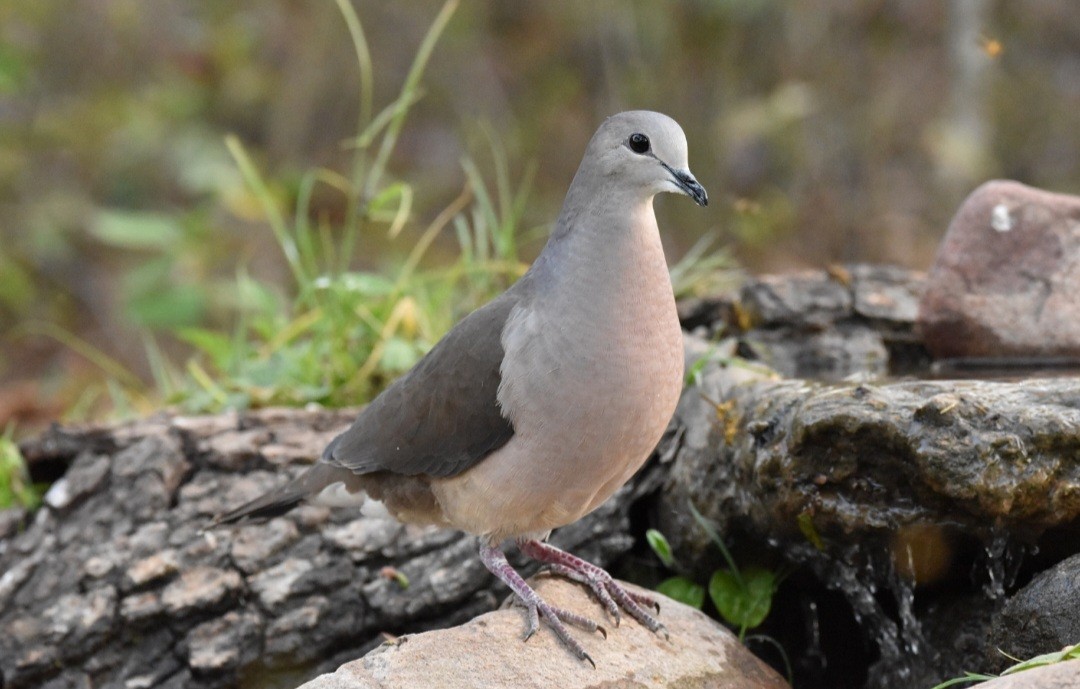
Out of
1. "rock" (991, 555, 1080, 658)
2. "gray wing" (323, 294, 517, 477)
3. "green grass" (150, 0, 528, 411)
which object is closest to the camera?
"rock" (991, 555, 1080, 658)

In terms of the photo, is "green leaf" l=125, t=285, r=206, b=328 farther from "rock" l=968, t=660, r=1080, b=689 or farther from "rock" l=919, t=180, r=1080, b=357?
"rock" l=968, t=660, r=1080, b=689

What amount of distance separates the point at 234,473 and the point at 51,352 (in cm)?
543

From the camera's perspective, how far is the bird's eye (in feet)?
9.78

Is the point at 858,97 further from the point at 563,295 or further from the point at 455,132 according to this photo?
the point at 563,295

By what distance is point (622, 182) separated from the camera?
302cm

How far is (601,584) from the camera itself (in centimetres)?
325

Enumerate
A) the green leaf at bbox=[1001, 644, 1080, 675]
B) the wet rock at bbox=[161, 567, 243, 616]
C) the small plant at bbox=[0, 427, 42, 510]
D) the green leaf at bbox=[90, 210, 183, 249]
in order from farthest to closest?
the green leaf at bbox=[90, 210, 183, 249]
the small plant at bbox=[0, 427, 42, 510]
the wet rock at bbox=[161, 567, 243, 616]
the green leaf at bbox=[1001, 644, 1080, 675]

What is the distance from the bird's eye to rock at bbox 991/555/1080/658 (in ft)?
4.63

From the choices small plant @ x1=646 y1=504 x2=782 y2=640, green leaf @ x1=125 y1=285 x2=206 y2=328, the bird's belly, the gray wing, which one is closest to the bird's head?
the bird's belly

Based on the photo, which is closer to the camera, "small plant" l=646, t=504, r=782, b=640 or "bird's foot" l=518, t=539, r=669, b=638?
"bird's foot" l=518, t=539, r=669, b=638

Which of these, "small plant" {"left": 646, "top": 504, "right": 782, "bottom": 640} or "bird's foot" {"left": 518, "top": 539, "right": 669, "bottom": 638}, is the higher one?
"bird's foot" {"left": 518, "top": 539, "right": 669, "bottom": 638}

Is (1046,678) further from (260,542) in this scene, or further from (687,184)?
(260,542)

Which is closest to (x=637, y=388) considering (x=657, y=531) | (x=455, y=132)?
(x=657, y=531)

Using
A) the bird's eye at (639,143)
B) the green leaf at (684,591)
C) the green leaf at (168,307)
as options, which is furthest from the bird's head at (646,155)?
the green leaf at (168,307)
